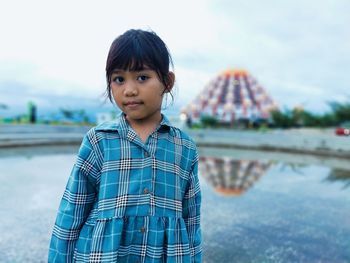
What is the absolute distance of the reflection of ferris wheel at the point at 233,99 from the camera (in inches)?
1793

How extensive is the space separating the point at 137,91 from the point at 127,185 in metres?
0.29

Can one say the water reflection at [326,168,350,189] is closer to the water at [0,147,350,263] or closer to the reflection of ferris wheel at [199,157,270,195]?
the water at [0,147,350,263]

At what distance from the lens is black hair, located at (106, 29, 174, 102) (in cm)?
96

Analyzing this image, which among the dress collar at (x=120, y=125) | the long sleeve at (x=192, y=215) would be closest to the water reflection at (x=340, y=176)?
the long sleeve at (x=192, y=215)

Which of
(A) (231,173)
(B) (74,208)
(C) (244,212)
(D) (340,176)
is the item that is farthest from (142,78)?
(D) (340,176)

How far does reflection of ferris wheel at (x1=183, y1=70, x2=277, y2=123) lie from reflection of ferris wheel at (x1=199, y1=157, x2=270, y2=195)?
3769 centimetres

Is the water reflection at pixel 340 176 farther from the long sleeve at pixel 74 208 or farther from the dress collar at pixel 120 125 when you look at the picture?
the long sleeve at pixel 74 208

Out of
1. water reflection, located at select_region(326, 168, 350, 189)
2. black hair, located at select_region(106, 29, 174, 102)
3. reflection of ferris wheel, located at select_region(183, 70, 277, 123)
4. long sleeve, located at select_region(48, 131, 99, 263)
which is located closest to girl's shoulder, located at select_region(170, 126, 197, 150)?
black hair, located at select_region(106, 29, 174, 102)

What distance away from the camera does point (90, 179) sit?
996mm

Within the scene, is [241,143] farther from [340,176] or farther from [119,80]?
[119,80]

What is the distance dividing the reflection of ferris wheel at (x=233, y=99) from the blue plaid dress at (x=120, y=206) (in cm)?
4339

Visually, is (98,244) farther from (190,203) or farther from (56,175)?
(56,175)

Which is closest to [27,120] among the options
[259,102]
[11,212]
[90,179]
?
[11,212]

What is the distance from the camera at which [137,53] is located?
96 cm
